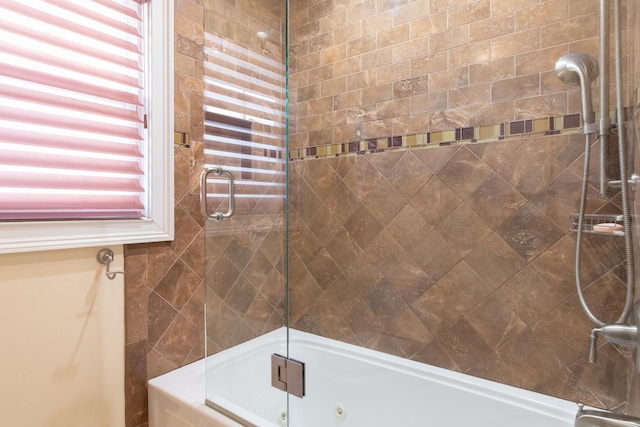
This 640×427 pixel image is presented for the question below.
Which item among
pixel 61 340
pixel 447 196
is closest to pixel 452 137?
pixel 447 196

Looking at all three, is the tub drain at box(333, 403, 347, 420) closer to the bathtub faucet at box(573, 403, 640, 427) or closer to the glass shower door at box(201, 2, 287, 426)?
the glass shower door at box(201, 2, 287, 426)

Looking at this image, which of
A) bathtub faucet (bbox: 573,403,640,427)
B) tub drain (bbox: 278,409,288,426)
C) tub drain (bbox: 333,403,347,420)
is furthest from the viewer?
tub drain (bbox: 333,403,347,420)

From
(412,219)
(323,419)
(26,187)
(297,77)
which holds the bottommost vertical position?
(323,419)

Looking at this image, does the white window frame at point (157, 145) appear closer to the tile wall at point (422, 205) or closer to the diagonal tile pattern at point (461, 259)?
the tile wall at point (422, 205)

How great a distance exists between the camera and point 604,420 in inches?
31.0

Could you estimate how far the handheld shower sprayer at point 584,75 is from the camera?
124 cm

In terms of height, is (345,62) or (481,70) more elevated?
(345,62)

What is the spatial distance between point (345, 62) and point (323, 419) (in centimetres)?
180

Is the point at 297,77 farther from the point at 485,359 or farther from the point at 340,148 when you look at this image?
the point at 485,359

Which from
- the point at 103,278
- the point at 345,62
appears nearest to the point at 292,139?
the point at 345,62

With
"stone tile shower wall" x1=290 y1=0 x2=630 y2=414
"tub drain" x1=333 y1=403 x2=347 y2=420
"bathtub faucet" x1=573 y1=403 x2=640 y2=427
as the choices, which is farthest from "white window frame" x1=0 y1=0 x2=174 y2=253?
"bathtub faucet" x1=573 y1=403 x2=640 y2=427

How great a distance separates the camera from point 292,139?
1.91 meters

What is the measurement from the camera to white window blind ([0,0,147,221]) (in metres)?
1.19

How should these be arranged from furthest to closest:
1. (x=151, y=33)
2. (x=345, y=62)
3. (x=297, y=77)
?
1. (x=297, y=77)
2. (x=345, y=62)
3. (x=151, y=33)
